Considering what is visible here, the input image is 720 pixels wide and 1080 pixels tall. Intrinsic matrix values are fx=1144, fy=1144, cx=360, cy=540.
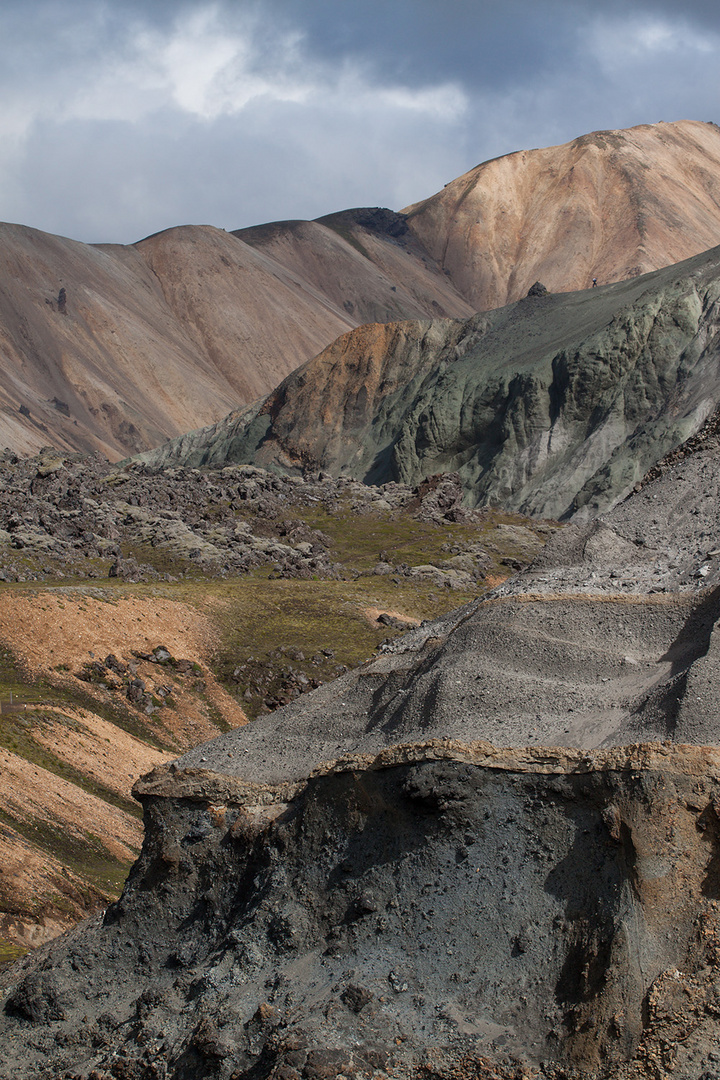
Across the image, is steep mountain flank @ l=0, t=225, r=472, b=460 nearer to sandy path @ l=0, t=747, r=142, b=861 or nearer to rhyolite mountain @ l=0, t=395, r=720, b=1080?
sandy path @ l=0, t=747, r=142, b=861

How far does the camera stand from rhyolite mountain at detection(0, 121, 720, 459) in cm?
12219

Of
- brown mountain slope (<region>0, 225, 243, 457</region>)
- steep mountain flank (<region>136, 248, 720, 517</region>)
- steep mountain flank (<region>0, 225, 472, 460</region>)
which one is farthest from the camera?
steep mountain flank (<region>0, 225, 472, 460</region>)

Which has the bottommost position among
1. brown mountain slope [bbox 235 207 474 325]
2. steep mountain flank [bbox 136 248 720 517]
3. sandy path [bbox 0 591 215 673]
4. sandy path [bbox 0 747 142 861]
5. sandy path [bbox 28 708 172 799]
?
sandy path [bbox 0 747 142 861]

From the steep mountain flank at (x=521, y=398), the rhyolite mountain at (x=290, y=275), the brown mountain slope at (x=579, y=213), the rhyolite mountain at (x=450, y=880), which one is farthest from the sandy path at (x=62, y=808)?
the brown mountain slope at (x=579, y=213)

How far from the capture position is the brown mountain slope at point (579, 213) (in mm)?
149125

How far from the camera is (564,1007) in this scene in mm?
8930

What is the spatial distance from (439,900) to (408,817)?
2.82 feet

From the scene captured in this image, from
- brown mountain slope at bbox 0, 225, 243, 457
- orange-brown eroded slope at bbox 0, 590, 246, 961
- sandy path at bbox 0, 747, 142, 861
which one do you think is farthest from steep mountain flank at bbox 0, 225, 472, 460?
sandy path at bbox 0, 747, 142, 861

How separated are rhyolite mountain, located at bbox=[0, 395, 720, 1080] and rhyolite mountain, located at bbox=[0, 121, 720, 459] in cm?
8787

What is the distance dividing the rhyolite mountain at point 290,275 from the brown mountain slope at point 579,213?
10.6 inches

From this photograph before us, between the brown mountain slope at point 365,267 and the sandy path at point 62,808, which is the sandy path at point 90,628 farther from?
the brown mountain slope at point 365,267

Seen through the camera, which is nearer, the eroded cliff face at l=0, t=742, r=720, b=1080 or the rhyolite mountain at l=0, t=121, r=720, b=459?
the eroded cliff face at l=0, t=742, r=720, b=1080

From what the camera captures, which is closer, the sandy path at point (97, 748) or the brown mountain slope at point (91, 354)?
the sandy path at point (97, 748)

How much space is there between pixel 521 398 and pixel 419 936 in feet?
195
